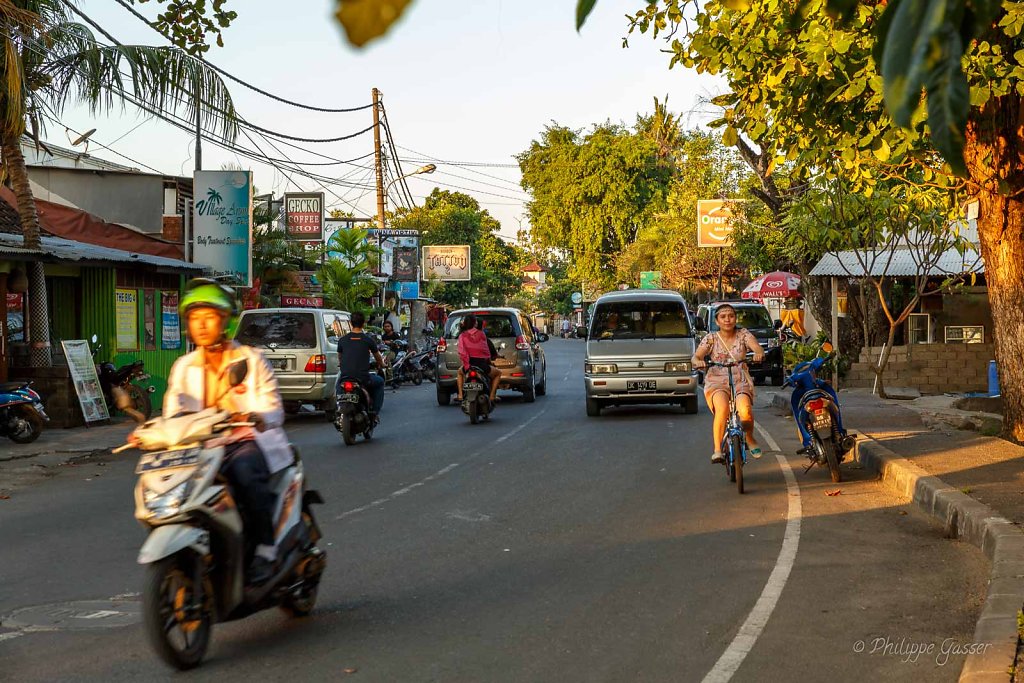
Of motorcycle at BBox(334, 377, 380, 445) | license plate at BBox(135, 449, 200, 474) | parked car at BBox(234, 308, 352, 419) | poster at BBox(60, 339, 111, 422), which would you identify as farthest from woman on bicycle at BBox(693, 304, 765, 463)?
poster at BBox(60, 339, 111, 422)

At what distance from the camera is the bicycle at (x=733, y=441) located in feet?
35.8

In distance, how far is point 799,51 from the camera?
10.9 m

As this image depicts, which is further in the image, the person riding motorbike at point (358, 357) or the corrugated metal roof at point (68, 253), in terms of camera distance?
the corrugated metal roof at point (68, 253)

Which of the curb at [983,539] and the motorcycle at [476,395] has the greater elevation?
the motorcycle at [476,395]

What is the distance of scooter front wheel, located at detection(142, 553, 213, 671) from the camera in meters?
5.00

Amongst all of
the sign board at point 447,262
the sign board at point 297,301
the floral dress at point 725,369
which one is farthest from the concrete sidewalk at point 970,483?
the sign board at point 447,262

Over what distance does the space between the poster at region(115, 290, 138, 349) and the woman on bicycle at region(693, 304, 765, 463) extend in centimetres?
1285

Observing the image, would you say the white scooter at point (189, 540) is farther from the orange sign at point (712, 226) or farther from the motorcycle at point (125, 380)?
the orange sign at point (712, 226)

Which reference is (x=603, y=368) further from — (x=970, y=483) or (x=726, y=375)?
(x=970, y=483)

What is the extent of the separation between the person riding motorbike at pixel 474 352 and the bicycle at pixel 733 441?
8.03 meters

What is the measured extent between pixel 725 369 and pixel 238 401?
6815 mm

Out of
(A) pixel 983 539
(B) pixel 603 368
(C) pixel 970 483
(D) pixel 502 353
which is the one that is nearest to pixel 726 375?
(C) pixel 970 483

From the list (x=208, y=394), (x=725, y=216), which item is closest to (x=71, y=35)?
(x=208, y=394)

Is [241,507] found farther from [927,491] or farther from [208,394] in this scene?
[927,491]
